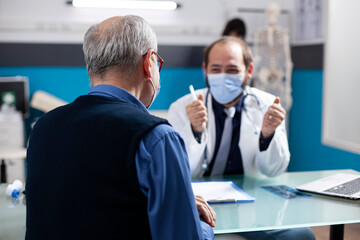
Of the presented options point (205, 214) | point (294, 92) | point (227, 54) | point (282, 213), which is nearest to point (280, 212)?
point (282, 213)

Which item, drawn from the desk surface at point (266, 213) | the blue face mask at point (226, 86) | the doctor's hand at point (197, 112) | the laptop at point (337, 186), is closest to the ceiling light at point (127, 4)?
the blue face mask at point (226, 86)

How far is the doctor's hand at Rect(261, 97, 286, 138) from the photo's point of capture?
1.93 m

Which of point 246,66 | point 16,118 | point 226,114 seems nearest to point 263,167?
point 226,114

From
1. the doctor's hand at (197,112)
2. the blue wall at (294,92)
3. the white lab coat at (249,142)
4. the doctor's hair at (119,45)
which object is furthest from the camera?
the blue wall at (294,92)

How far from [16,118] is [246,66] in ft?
8.55

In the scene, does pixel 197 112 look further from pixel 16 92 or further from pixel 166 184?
pixel 16 92

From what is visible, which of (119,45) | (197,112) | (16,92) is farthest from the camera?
(16,92)

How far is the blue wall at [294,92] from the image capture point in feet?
14.4

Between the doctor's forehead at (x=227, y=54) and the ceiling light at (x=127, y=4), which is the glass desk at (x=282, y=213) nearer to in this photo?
the doctor's forehead at (x=227, y=54)

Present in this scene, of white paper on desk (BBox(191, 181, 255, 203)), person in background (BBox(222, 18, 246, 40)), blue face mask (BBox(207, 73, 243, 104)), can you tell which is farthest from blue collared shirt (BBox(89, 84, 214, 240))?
person in background (BBox(222, 18, 246, 40))

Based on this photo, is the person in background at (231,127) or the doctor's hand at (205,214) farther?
the person in background at (231,127)

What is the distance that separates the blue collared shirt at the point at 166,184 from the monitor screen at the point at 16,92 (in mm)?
3567

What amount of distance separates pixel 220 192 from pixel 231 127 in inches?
20.9

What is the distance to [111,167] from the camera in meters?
0.97
